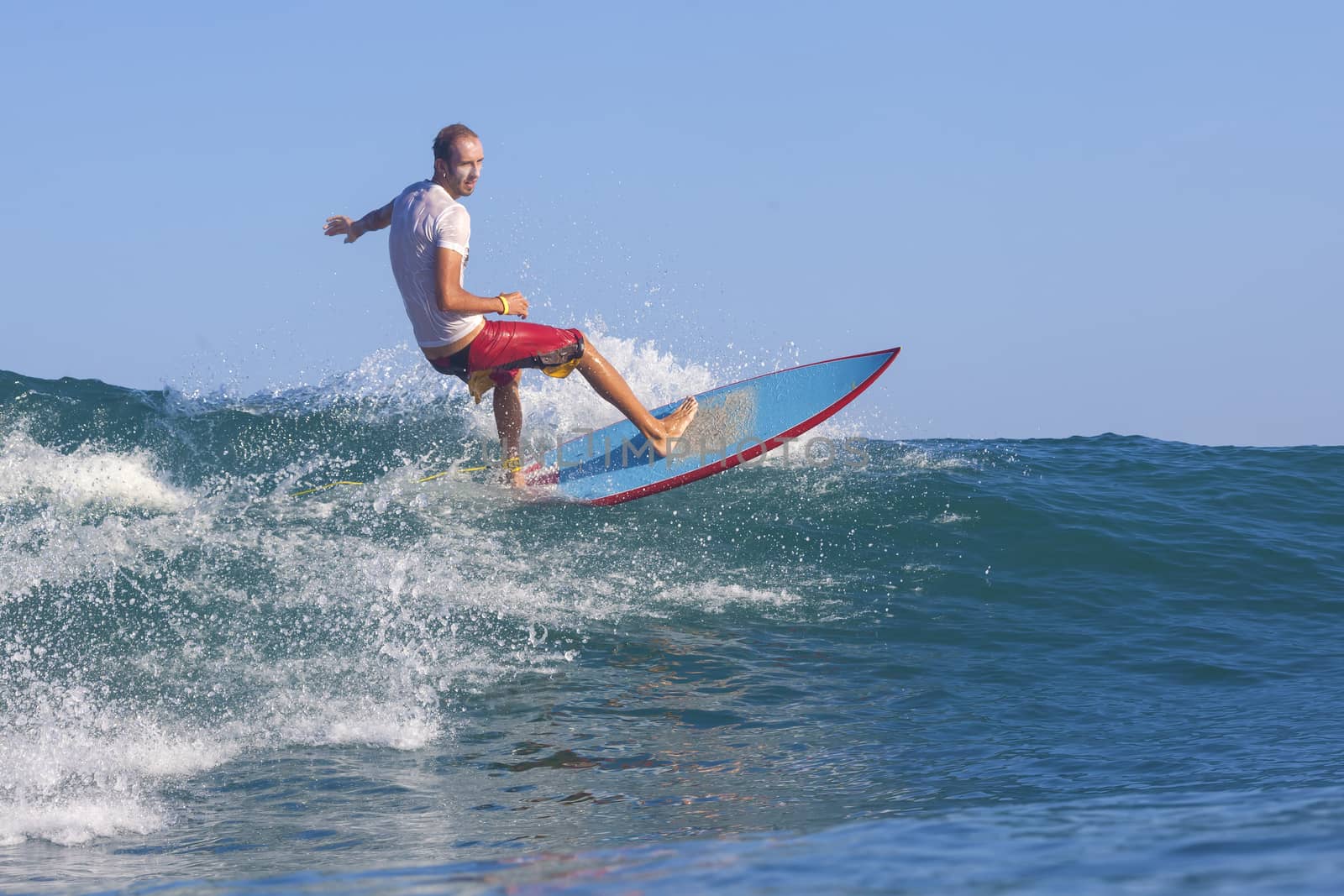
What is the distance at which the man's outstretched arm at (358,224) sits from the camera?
7.49 metres

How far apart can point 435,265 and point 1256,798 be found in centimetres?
518

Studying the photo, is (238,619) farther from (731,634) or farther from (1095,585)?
(1095,585)

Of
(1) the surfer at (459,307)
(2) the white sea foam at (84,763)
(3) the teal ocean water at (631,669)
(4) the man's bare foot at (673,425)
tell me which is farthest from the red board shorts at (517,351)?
(2) the white sea foam at (84,763)

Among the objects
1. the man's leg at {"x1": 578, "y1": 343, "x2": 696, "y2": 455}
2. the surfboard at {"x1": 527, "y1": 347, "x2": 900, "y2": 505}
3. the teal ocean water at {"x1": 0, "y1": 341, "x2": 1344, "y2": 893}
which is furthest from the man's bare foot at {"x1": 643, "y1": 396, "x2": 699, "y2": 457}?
the teal ocean water at {"x1": 0, "y1": 341, "x2": 1344, "y2": 893}

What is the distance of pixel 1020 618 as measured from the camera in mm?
7422

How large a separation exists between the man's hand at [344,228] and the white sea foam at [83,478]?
2.80m

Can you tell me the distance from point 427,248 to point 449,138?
695mm

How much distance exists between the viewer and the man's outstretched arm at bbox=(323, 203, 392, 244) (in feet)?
24.6

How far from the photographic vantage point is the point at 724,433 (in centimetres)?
899

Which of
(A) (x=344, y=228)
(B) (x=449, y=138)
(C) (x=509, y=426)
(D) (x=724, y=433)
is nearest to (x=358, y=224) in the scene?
A: (A) (x=344, y=228)

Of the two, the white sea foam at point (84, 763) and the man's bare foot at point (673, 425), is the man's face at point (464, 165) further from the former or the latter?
the white sea foam at point (84, 763)

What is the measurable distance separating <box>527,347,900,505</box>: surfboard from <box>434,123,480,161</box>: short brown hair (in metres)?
2.86

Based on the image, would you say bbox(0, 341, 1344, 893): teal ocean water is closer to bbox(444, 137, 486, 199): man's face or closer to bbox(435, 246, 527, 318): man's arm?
bbox(435, 246, 527, 318): man's arm

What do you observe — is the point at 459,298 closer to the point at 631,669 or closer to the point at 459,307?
the point at 459,307
